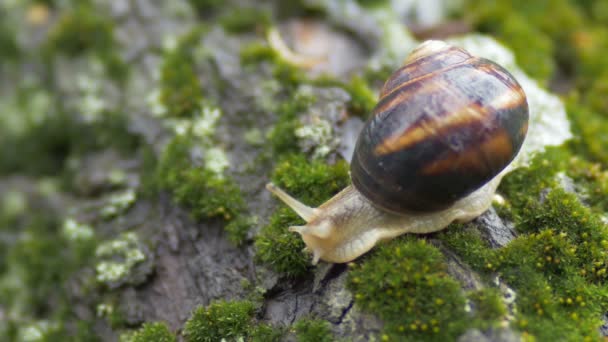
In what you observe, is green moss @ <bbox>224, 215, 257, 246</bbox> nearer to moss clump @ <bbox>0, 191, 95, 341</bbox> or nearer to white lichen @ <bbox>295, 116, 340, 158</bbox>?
white lichen @ <bbox>295, 116, 340, 158</bbox>

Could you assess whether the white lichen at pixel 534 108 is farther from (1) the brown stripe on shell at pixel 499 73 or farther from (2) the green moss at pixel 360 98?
(2) the green moss at pixel 360 98

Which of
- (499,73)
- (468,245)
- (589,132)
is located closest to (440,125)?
(499,73)

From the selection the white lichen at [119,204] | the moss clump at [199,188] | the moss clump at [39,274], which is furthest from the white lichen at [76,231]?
the moss clump at [199,188]

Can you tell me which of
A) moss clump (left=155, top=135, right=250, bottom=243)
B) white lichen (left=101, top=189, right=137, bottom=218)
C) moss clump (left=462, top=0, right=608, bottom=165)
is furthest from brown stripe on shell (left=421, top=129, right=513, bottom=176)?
white lichen (left=101, top=189, right=137, bottom=218)

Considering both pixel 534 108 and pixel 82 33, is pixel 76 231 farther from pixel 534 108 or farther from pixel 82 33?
pixel 534 108

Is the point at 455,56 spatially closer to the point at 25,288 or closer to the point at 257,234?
the point at 257,234

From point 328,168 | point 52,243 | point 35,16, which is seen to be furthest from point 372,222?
point 35,16
